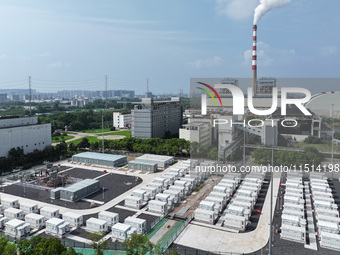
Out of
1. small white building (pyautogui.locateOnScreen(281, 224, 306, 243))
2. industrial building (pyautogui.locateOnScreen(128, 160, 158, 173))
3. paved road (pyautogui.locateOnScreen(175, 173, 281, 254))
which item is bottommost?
paved road (pyautogui.locateOnScreen(175, 173, 281, 254))

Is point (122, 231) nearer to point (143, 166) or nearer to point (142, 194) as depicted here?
point (142, 194)

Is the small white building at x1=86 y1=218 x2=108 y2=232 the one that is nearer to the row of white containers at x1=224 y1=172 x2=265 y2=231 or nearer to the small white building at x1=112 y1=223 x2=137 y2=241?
the small white building at x1=112 y1=223 x2=137 y2=241

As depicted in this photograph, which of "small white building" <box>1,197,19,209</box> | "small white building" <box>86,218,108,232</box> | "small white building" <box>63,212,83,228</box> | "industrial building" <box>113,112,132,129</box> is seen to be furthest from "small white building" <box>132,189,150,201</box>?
"industrial building" <box>113,112,132,129</box>

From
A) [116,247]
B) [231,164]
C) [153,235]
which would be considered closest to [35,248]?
[116,247]

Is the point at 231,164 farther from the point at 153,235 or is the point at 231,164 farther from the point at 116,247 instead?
the point at 116,247

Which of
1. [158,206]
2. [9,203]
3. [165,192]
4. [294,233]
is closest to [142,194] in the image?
[165,192]

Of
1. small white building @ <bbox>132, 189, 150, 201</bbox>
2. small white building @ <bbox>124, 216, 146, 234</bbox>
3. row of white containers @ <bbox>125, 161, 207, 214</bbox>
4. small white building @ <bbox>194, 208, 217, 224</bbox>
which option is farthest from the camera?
small white building @ <bbox>132, 189, 150, 201</bbox>

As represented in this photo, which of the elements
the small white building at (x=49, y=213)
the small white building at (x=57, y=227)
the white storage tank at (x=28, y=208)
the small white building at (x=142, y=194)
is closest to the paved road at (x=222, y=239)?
the small white building at (x=142, y=194)
